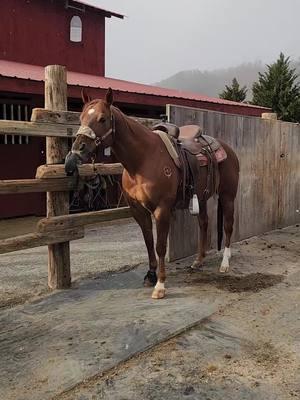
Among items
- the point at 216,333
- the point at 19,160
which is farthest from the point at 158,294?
the point at 19,160

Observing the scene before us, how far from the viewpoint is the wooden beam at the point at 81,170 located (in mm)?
4504

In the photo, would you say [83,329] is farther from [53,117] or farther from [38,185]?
[53,117]

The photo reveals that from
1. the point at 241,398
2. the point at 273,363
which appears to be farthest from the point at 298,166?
the point at 241,398

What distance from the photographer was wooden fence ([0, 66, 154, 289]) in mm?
4406

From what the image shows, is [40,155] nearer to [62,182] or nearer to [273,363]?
[62,182]

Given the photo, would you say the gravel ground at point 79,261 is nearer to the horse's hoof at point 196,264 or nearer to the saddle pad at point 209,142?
the horse's hoof at point 196,264

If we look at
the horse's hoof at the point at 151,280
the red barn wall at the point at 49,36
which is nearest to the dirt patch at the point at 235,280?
the horse's hoof at the point at 151,280

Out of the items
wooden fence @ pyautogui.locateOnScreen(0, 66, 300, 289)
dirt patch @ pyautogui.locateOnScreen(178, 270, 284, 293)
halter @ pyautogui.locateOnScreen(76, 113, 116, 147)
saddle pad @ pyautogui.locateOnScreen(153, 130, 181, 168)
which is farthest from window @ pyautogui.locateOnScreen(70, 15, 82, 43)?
halter @ pyautogui.locateOnScreen(76, 113, 116, 147)

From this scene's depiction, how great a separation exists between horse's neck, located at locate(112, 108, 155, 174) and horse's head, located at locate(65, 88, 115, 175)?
0.52ft

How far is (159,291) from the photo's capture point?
4508 mm

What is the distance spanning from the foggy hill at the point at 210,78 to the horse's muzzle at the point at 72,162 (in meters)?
93.5

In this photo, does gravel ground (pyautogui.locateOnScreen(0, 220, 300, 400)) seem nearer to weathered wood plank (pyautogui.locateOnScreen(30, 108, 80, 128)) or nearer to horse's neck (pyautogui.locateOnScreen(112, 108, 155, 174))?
horse's neck (pyautogui.locateOnScreen(112, 108, 155, 174))

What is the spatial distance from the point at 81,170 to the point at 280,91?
1942 centimetres

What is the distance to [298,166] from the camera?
897 cm
